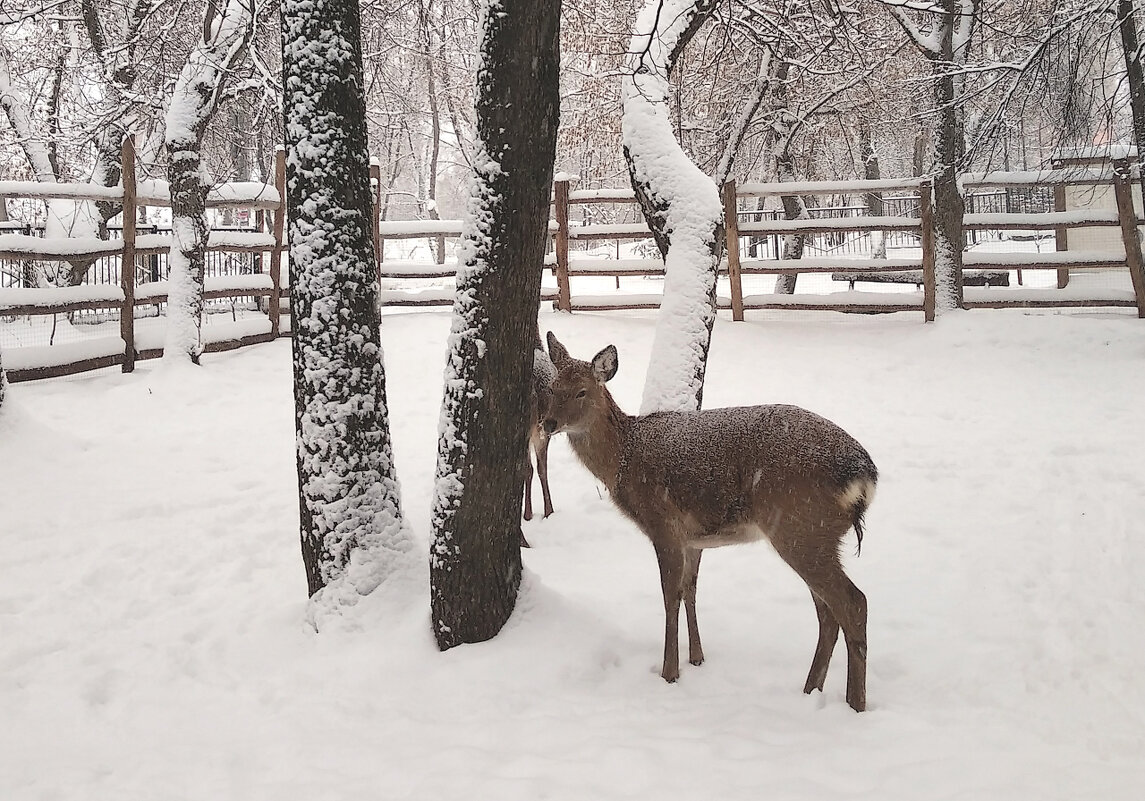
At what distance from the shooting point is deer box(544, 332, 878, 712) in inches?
136

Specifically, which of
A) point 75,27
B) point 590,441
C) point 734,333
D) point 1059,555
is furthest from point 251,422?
point 75,27

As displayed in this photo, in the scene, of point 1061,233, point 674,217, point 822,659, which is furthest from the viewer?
point 1061,233

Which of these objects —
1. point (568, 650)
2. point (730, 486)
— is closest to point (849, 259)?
point (730, 486)

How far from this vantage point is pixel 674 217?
21.8 feet

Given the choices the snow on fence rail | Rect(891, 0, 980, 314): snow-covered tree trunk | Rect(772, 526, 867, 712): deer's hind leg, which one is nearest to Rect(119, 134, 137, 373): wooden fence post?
the snow on fence rail

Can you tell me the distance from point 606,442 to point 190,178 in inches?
303

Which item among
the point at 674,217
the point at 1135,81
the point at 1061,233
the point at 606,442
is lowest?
the point at 606,442

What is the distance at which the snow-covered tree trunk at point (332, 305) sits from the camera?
13.7ft

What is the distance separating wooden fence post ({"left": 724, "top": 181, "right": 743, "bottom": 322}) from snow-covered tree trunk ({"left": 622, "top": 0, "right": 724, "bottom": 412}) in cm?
454

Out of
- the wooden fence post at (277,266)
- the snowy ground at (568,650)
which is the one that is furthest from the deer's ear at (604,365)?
the wooden fence post at (277,266)

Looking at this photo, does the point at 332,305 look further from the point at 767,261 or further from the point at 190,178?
the point at 767,261

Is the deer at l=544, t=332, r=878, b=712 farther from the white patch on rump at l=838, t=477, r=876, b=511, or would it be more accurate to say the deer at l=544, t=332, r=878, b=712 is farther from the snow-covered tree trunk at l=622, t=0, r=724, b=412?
the snow-covered tree trunk at l=622, t=0, r=724, b=412

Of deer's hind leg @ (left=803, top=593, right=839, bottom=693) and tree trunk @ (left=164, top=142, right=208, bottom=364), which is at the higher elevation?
tree trunk @ (left=164, top=142, right=208, bottom=364)

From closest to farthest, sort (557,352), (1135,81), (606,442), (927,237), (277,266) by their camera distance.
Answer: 1. (606,442)
2. (557,352)
3. (1135,81)
4. (927,237)
5. (277,266)
